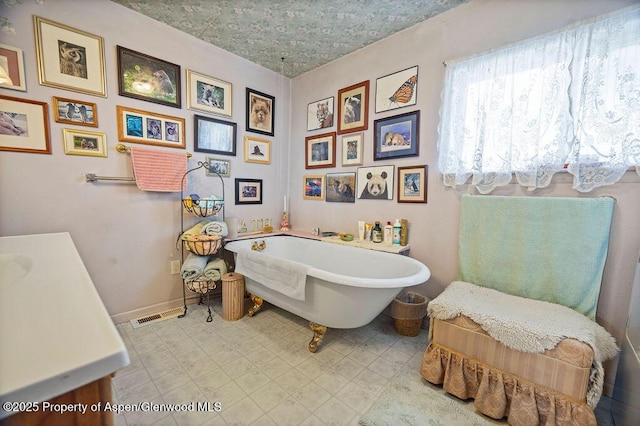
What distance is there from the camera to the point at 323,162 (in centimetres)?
281

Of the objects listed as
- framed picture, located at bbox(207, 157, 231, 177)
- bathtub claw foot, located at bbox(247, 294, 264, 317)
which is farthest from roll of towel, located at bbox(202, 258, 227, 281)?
framed picture, located at bbox(207, 157, 231, 177)

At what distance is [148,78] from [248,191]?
1.31m

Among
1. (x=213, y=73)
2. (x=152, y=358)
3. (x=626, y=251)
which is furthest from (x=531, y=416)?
(x=213, y=73)

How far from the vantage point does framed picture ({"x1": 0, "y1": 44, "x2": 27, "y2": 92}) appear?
5.16ft

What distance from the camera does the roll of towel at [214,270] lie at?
2127 mm

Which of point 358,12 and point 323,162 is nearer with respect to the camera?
point 358,12

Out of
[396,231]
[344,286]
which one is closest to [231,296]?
[344,286]

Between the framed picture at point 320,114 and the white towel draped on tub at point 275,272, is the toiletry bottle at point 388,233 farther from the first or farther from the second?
the framed picture at point 320,114

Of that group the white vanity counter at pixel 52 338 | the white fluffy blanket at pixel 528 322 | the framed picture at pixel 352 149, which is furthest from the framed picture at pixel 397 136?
the white vanity counter at pixel 52 338

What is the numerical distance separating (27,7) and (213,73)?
3.92ft

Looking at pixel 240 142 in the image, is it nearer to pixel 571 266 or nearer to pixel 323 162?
pixel 323 162

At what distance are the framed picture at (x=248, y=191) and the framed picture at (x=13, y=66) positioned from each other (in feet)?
5.22

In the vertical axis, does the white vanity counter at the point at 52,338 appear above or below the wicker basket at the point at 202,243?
above

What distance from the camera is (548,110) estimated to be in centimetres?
148
